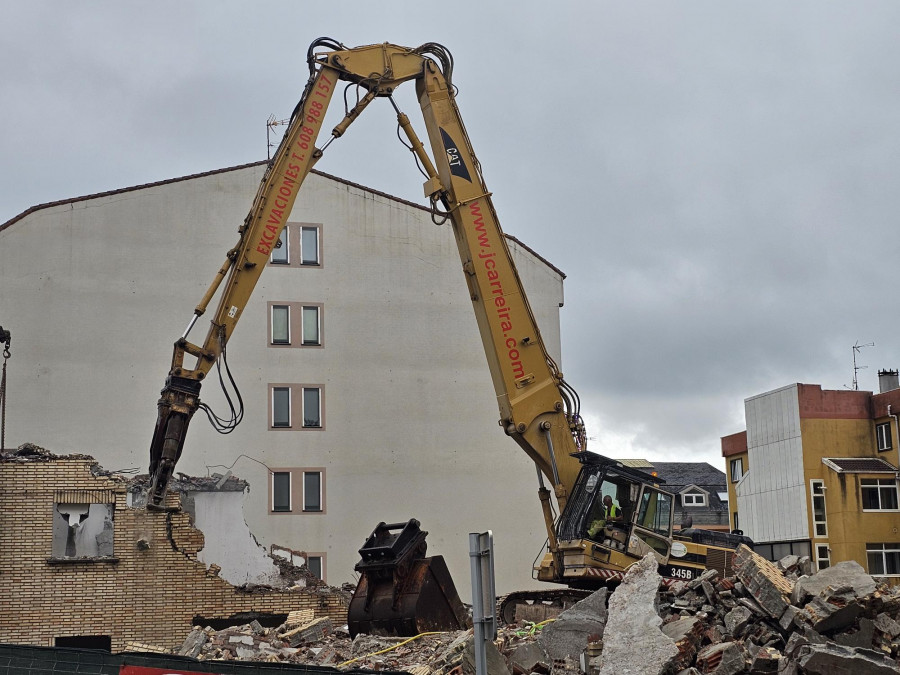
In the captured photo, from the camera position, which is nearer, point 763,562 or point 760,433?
point 763,562

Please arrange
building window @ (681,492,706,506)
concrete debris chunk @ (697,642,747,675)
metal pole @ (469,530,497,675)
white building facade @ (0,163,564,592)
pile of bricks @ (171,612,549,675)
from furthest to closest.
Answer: building window @ (681,492,706,506)
white building facade @ (0,163,564,592)
pile of bricks @ (171,612,549,675)
concrete debris chunk @ (697,642,747,675)
metal pole @ (469,530,497,675)

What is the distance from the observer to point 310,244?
3394cm

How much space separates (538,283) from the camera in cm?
3578

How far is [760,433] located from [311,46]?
103 ft

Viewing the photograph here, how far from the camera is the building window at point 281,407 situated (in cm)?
3278

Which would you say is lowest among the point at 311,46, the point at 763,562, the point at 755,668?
the point at 755,668

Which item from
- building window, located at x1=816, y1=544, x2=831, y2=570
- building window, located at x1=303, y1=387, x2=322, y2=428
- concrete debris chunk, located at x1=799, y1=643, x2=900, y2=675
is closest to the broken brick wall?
building window, located at x1=303, y1=387, x2=322, y2=428

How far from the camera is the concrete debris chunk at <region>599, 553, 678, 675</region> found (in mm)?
10695

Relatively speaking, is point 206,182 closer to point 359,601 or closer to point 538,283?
point 538,283

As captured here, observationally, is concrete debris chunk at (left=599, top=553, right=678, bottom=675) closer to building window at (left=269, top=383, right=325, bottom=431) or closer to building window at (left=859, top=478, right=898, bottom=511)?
building window at (left=269, top=383, right=325, bottom=431)

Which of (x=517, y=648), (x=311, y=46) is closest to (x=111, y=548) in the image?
(x=311, y=46)

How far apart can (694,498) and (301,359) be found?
4130 centimetres

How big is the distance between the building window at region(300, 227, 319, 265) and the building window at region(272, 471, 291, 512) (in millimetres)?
6464

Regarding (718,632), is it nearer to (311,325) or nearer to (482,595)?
(482,595)
